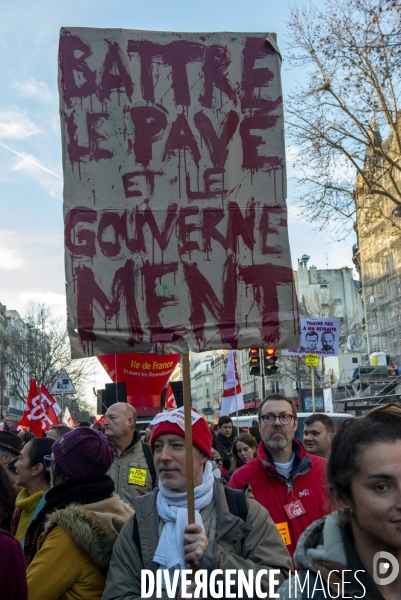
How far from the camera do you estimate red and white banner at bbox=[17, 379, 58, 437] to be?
13.6 meters

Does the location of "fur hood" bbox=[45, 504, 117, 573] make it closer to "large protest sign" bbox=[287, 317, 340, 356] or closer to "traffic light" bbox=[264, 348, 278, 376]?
"large protest sign" bbox=[287, 317, 340, 356]

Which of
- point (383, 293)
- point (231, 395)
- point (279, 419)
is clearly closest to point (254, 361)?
point (231, 395)

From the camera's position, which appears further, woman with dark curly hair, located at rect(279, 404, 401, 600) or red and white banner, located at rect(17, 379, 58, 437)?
red and white banner, located at rect(17, 379, 58, 437)

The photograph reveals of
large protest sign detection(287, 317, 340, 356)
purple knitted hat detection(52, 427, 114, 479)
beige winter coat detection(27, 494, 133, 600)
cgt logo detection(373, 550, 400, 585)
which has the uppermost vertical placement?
large protest sign detection(287, 317, 340, 356)

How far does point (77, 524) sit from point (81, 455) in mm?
443

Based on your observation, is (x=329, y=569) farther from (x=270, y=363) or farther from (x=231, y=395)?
(x=270, y=363)

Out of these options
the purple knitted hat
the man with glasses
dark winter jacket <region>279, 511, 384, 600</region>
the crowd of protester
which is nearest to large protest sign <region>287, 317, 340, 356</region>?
the man with glasses

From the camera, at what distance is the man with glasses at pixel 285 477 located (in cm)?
460

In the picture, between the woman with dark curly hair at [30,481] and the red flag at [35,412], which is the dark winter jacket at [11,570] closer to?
the woman with dark curly hair at [30,481]

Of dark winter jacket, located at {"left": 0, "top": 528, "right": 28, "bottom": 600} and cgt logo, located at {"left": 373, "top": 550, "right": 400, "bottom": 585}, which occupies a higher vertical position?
cgt logo, located at {"left": 373, "top": 550, "right": 400, "bottom": 585}

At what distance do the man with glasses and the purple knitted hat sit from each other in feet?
4.85

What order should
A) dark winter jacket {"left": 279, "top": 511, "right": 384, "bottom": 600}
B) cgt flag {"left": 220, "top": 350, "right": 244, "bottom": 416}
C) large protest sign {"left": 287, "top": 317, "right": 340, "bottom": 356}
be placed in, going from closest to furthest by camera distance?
dark winter jacket {"left": 279, "top": 511, "right": 384, "bottom": 600}
cgt flag {"left": 220, "top": 350, "right": 244, "bottom": 416}
large protest sign {"left": 287, "top": 317, "right": 340, "bottom": 356}

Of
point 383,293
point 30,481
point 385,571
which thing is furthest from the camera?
point 383,293

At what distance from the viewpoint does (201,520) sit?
10.1 ft
